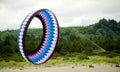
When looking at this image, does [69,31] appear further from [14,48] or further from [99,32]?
[14,48]

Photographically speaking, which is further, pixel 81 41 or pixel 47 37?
pixel 81 41

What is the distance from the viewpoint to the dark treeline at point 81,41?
34.0 metres

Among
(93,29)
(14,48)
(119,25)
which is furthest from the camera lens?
(93,29)

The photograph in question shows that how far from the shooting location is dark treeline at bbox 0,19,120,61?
112 feet

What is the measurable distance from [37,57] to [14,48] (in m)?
24.4

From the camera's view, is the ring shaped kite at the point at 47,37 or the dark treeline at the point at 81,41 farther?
the dark treeline at the point at 81,41

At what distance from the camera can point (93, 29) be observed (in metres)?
96.7

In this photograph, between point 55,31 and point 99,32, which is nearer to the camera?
point 55,31

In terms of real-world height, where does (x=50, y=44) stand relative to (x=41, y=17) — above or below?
below

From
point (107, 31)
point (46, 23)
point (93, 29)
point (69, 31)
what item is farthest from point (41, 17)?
point (69, 31)

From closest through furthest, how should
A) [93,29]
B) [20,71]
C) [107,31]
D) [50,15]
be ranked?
[50,15]
[20,71]
[107,31]
[93,29]

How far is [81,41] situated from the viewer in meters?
47.5

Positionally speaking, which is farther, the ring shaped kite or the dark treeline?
the dark treeline

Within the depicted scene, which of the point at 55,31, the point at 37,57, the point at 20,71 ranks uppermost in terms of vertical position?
the point at 55,31
